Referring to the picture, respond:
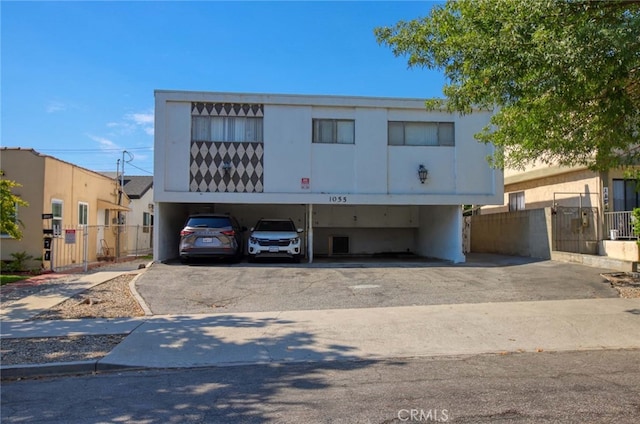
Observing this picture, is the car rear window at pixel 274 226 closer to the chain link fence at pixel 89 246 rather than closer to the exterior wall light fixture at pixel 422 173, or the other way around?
the exterior wall light fixture at pixel 422 173

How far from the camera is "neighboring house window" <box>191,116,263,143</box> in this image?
16.7 metres

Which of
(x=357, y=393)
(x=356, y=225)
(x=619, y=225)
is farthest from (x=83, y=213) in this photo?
(x=619, y=225)

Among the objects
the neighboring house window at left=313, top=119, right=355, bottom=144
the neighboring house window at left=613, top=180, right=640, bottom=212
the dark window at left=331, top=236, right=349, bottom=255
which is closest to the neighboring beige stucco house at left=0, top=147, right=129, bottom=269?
the neighboring house window at left=313, top=119, right=355, bottom=144

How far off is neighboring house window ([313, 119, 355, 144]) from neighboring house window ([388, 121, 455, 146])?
149 cm

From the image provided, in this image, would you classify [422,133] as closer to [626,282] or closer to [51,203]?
[626,282]

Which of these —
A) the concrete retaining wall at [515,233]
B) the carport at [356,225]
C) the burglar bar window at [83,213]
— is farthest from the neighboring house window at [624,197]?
the burglar bar window at [83,213]

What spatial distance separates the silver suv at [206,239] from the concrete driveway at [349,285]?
1.56 feet

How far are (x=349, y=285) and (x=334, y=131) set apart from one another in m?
6.81

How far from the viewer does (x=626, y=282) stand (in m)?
12.1

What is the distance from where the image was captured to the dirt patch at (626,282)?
36.1ft

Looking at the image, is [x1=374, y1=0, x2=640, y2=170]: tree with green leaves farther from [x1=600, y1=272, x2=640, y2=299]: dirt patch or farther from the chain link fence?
the chain link fence

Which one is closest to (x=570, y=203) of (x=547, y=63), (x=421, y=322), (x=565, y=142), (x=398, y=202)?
(x=398, y=202)

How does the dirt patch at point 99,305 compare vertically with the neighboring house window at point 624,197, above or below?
below

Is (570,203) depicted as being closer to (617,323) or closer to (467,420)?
(617,323)
